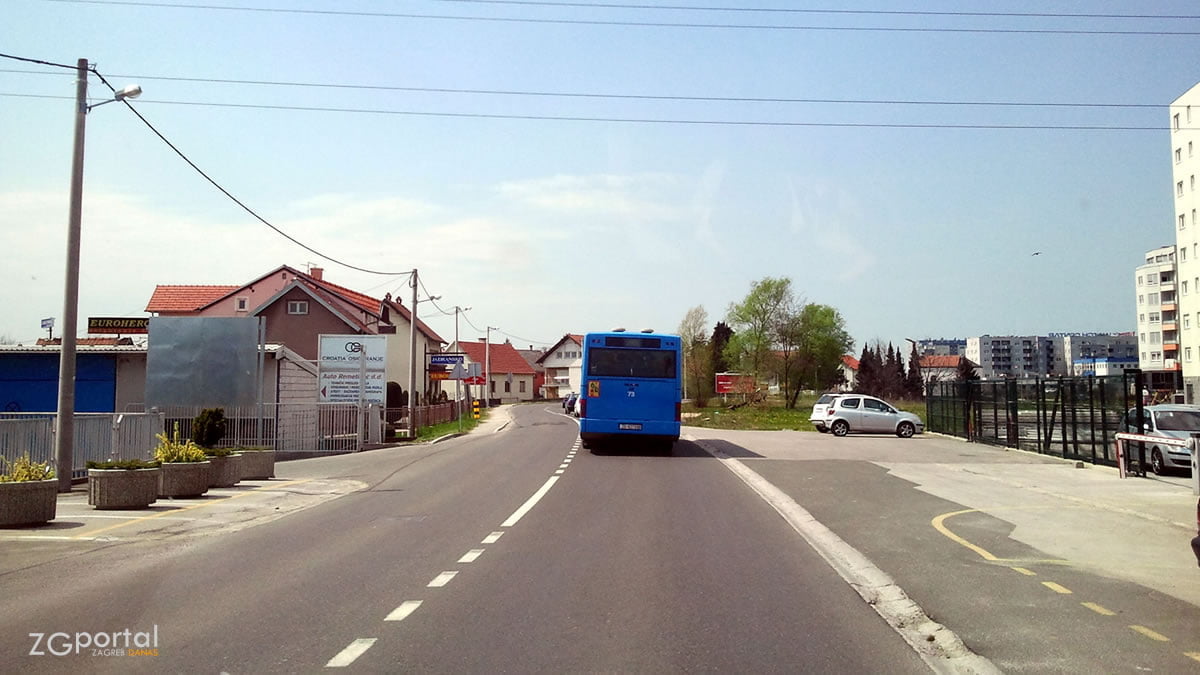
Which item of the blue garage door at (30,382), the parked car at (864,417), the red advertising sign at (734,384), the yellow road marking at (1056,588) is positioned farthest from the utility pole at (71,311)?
the red advertising sign at (734,384)

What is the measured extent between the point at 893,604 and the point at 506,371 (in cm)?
10912

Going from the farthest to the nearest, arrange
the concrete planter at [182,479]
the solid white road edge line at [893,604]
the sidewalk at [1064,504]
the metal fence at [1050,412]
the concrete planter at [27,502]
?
the metal fence at [1050,412] → the concrete planter at [182,479] → the concrete planter at [27,502] → the sidewalk at [1064,504] → the solid white road edge line at [893,604]

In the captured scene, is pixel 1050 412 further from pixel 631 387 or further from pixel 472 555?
pixel 472 555

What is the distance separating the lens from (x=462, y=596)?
737cm

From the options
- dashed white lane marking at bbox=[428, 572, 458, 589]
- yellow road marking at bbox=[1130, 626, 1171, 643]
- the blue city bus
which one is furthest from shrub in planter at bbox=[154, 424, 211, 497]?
yellow road marking at bbox=[1130, 626, 1171, 643]

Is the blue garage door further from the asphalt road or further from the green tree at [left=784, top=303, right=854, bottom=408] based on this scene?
the green tree at [left=784, top=303, right=854, bottom=408]

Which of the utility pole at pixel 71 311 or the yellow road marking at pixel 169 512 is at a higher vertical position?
the utility pole at pixel 71 311

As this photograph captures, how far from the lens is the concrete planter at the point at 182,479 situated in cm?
1441

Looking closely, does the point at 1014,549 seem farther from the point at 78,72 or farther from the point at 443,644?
the point at 78,72

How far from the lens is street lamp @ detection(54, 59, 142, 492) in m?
15.4

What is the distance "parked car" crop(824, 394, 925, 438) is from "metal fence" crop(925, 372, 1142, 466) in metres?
3.11

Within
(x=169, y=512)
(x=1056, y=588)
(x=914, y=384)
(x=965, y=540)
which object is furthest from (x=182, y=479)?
(x=914, y=384)

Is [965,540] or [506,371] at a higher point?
[506,371]

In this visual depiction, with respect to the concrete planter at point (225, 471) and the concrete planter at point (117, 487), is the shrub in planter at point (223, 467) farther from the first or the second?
the concrete planter at point (117, 487)
